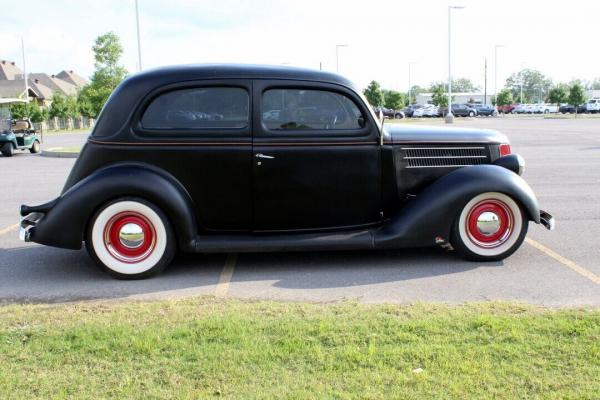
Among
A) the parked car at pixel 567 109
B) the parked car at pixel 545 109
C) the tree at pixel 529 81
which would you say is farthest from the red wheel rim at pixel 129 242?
the tree at pixel 529 81

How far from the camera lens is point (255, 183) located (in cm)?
540

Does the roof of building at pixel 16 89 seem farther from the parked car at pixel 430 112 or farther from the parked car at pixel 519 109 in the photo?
the parked car at pixel 519 109

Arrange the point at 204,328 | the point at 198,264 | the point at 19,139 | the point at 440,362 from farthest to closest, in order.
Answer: the point at 19,139
the point at 198,264
the point at 204,328
the point at 440,362

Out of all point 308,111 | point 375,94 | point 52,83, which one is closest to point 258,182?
point 308,111

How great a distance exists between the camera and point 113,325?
12.9 feet

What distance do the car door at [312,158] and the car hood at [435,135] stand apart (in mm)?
287

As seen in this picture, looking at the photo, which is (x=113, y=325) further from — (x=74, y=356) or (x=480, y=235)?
(x=480, y=235)

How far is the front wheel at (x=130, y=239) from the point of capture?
5.21m

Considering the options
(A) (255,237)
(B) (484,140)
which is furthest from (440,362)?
(B) (484,140)

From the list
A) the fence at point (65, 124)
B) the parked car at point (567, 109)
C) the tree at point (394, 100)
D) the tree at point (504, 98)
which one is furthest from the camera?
the tree at point (504, 98)

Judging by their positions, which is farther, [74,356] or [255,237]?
[255,237]

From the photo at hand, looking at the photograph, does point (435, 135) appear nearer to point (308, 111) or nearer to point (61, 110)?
point (308, 111)

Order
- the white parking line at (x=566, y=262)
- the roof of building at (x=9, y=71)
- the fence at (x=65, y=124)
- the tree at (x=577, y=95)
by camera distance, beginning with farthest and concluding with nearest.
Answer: the roof of building at (x=9, y=71)
the tree at (x=577, y=95)
the fence at (x=65, y=124)
the white parking line at (x=566, y=262)

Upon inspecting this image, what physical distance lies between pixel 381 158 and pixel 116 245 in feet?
8.22
